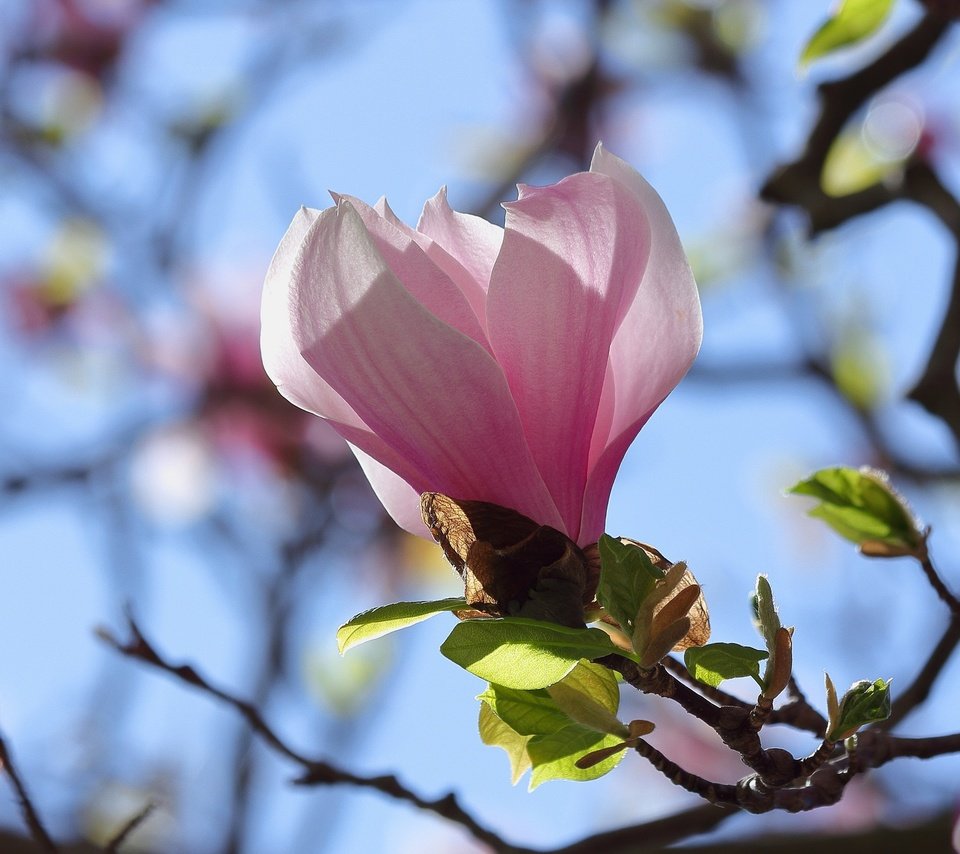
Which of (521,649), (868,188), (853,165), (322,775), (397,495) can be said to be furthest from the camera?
(853,165)

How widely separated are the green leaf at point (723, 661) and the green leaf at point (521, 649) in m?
0.05

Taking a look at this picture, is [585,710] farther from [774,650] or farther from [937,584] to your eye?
[937,584]

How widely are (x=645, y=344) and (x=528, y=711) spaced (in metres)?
0.18

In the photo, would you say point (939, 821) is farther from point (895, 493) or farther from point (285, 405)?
point (285, 405)

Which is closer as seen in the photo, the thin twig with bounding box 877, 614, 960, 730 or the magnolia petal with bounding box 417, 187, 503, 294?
the magnolia petal with bounding box 417, 187, 503, 294

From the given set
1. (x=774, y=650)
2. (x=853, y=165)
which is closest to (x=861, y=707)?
(x=774, y=650)

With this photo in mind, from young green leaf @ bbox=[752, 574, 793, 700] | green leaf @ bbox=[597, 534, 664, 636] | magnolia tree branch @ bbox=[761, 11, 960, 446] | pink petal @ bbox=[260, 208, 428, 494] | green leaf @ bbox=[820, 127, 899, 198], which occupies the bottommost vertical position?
young green leaf @ bbox=[752, 574, 793, 700]

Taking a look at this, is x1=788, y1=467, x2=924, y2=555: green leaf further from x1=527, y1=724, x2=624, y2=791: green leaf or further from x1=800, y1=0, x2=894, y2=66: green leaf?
x1=800, y1=0, x2=894, y2=66: green leaf

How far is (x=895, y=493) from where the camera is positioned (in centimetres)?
64

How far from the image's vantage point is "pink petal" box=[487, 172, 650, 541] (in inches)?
20.5

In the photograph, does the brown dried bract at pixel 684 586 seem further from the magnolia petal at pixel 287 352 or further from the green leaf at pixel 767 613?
the magnolia petal at pixel 287 352

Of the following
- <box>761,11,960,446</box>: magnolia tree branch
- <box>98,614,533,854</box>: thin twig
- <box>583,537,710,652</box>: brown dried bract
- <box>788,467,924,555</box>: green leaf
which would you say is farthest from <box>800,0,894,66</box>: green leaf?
<box>98,614,533,854</box>: thin twig

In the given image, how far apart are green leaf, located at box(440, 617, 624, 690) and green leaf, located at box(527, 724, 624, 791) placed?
42mm

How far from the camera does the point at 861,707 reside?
20.2 inches
